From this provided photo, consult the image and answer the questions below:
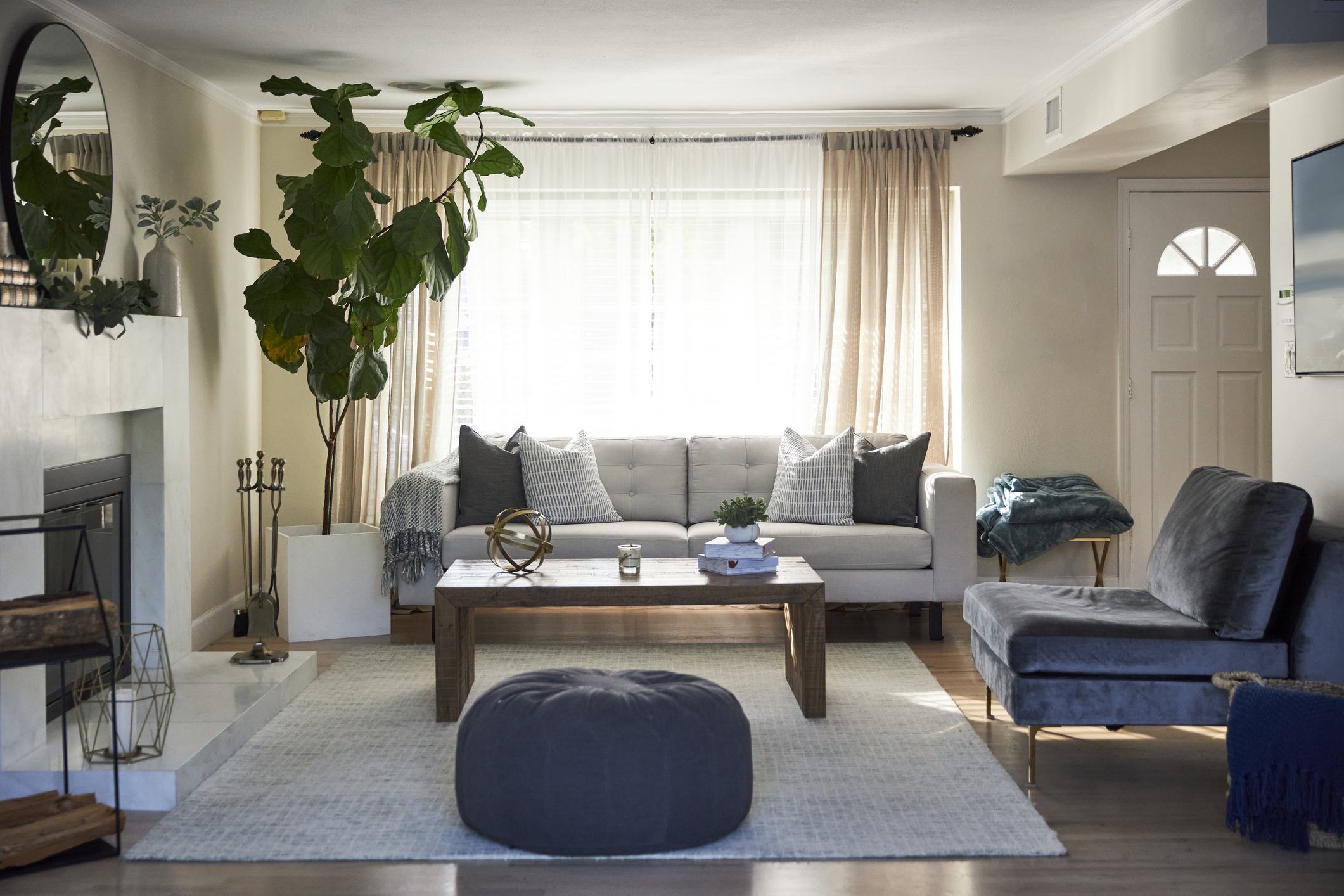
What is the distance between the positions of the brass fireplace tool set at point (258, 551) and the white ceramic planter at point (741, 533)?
6.03 ft

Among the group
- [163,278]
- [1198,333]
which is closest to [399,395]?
[163,278]

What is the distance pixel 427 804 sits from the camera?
9.23ft

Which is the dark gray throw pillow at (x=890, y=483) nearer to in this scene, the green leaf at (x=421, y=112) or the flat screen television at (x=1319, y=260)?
the flat screen television at (x=1319, y=260)

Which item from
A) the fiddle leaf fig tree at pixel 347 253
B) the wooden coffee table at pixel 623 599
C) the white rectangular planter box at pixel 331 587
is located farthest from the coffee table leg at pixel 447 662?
the fiddle leaf fig tree at pixel 347 253

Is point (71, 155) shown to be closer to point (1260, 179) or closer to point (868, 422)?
point (868, 422)

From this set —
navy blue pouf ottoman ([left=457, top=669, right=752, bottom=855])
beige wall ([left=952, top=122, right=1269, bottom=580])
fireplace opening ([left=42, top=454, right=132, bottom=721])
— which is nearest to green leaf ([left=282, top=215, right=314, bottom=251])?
fireplace opening ([left=42, top=454, right=132, bottom=721])

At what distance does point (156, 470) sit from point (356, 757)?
4.74ft

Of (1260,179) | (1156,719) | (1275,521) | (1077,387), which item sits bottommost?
(1156,719)

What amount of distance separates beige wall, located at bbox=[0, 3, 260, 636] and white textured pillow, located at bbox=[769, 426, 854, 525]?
257 centimetres

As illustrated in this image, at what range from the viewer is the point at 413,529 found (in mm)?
4547

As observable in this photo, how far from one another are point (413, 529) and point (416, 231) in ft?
4.18

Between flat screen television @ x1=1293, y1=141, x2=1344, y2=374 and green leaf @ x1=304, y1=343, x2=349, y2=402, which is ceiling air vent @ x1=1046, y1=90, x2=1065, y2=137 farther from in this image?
green leaf @ x1=304, y1=343, x2=349, y2=402

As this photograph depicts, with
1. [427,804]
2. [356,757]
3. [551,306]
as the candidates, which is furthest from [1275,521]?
[551,306]

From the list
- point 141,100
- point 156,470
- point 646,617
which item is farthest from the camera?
point 646,617
